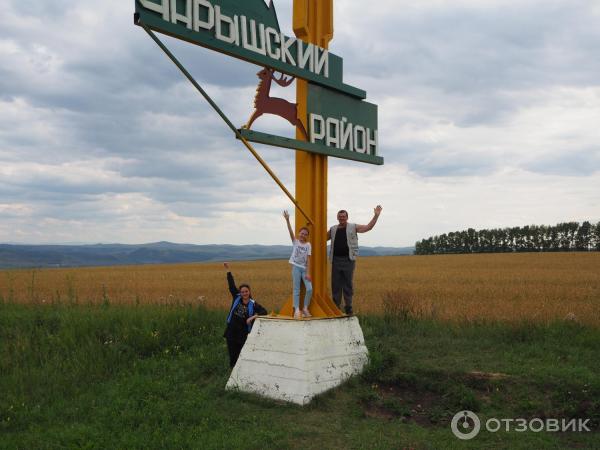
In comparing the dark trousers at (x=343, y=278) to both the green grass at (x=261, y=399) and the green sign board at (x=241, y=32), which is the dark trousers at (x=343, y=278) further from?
the green sign board at (x=241, y=32)

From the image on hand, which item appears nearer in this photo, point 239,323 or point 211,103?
point 211,103

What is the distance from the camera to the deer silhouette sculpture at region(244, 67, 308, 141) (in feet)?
24.7

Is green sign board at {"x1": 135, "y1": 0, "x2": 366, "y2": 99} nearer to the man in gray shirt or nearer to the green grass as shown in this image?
the man in gray shirt

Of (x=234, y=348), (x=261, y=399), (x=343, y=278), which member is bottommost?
(x=261, y=399)

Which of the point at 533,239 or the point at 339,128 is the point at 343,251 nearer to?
the point at 339,128

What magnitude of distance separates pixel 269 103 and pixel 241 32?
1.01 m

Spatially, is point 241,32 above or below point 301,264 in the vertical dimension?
above

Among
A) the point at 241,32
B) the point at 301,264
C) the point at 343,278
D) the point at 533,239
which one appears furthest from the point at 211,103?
the point at 533,239

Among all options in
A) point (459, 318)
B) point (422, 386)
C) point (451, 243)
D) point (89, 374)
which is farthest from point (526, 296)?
point (451, 243)

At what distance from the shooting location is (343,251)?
991cm

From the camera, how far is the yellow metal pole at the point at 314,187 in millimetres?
8391

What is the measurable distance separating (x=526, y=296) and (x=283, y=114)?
12.6m

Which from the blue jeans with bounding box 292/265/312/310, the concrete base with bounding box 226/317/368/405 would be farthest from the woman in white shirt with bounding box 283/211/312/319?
the concrete base with bounding box 226/317/368/405

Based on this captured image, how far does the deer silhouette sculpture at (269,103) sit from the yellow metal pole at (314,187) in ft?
0.67
